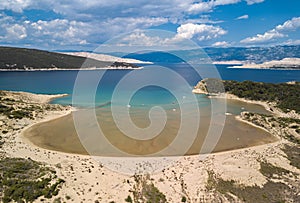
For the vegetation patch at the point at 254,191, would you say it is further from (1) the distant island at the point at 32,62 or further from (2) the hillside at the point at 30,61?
(2) the hillside at the point at 30,61

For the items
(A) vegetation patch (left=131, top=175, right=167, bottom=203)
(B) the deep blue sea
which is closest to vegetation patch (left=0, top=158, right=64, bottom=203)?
(A) vegetation patch (left=131, top=175, right=167, bottom=203)

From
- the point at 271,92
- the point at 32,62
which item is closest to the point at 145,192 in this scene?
the point at 271,92

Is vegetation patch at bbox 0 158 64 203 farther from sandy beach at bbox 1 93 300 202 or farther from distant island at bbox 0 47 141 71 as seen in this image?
distant island at bbox 0 47 141 71

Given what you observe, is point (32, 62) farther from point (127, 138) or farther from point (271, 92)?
point (127, 138)

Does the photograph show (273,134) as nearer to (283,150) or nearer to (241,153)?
(283,150)

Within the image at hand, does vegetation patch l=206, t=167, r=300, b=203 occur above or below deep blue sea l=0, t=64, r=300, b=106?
below
